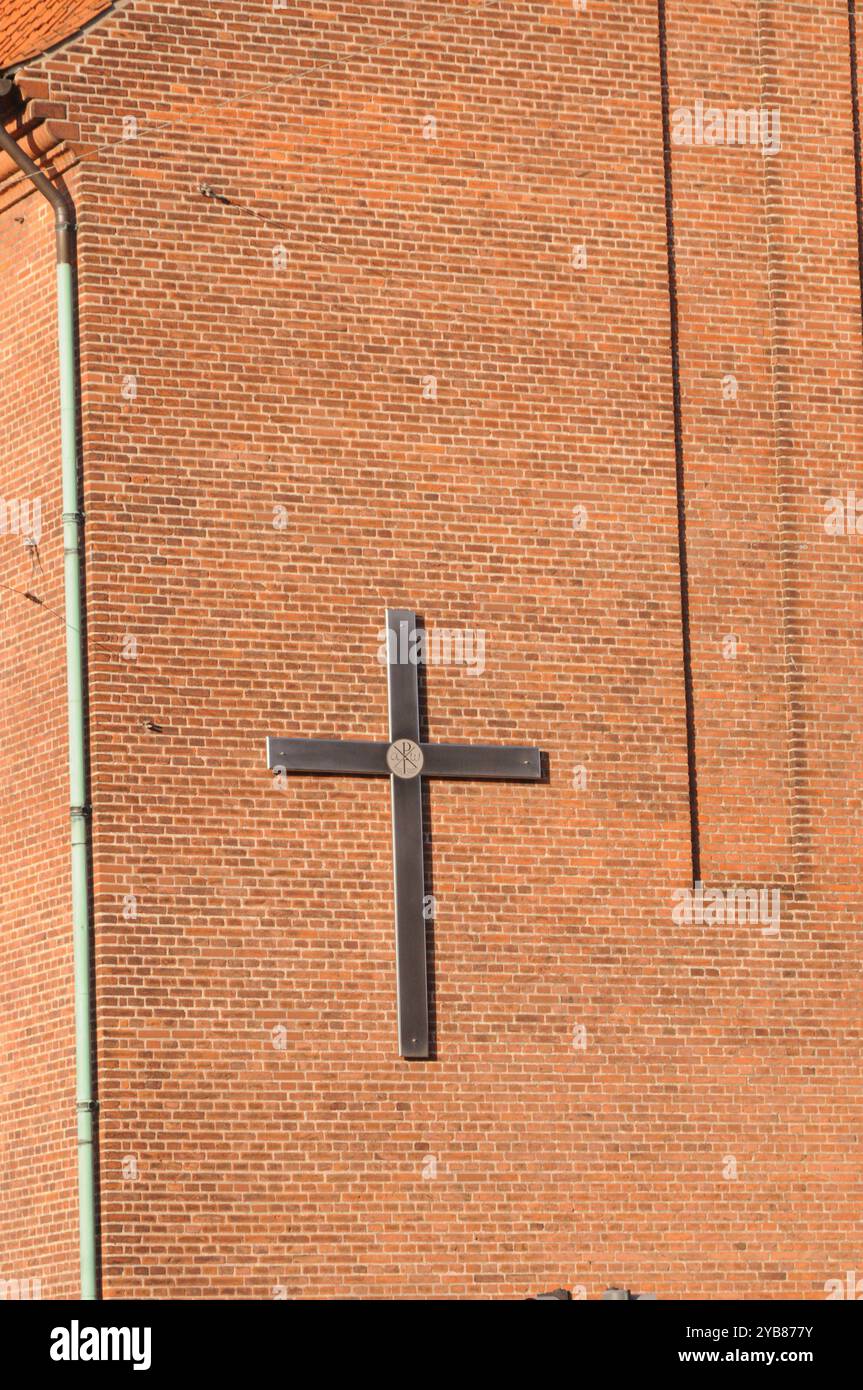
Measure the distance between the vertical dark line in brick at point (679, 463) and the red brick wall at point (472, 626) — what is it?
0.07 meters

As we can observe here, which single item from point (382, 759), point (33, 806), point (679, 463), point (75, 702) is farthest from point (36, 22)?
point (382, 759)

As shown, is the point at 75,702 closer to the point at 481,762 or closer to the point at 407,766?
the point at 407,766

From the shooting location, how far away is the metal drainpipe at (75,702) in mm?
15344

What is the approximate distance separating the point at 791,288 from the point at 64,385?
5021 millimetres


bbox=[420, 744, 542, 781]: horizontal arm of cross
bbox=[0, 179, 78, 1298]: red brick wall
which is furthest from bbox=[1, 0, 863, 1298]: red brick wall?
bbox=[0, 179, 78, 1298]: red brick wall

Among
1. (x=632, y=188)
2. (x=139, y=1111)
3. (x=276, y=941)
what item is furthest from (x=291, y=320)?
(x=139, y=1111)

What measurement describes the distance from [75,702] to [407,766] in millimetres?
2006

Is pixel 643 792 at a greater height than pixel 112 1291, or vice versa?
pixel 643 792

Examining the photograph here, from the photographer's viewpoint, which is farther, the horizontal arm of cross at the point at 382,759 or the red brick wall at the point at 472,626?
the horizontal arm of cross at the point at 382,759

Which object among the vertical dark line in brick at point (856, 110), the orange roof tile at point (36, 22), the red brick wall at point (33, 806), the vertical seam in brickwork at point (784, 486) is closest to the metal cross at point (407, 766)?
the red brick wall at point (33, 806)

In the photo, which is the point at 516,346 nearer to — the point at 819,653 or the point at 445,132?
the point at 445,132

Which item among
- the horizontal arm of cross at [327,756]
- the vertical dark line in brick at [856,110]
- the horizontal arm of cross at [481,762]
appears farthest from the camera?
the vertical dark line in brick at [856,110]

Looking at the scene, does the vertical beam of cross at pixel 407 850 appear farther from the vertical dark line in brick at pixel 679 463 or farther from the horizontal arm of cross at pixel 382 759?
the vertical dark line in brick at pixel 679 463

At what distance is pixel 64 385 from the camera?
16.1 m
